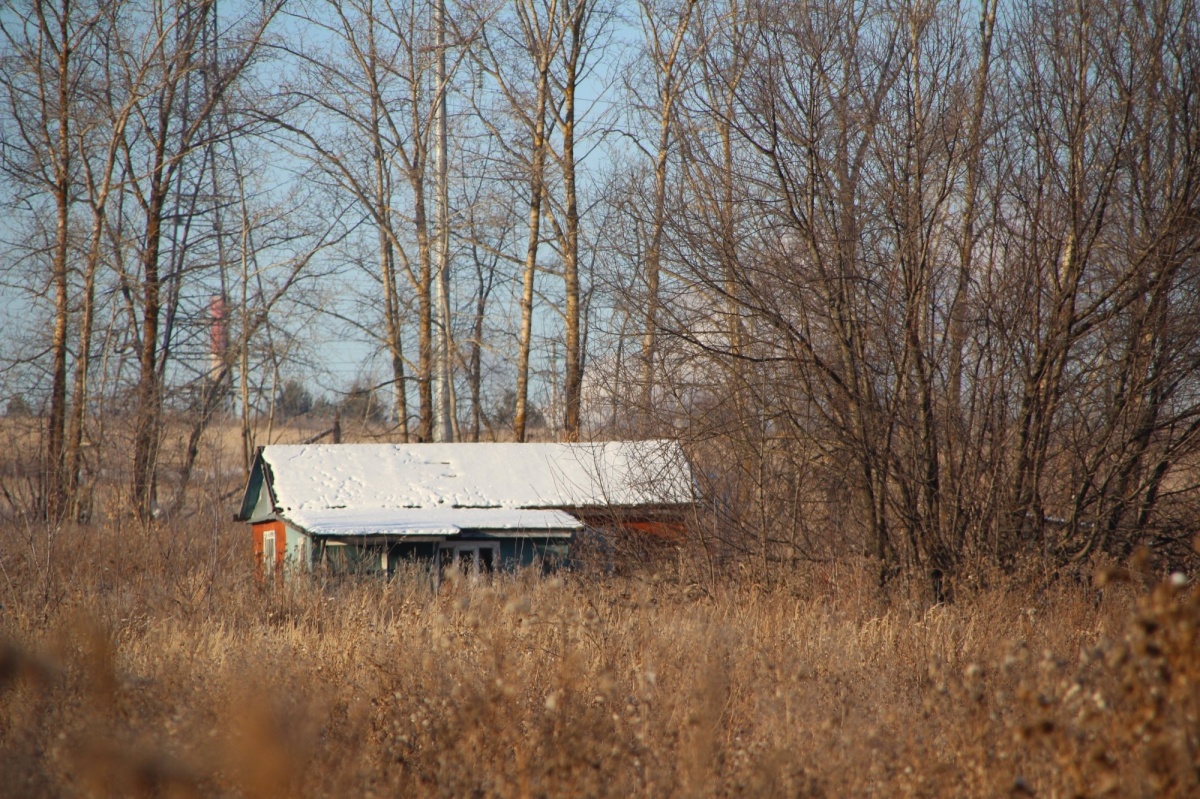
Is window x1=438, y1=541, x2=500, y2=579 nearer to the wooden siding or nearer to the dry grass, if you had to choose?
the wooden siding

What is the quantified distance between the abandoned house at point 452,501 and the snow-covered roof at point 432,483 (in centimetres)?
2

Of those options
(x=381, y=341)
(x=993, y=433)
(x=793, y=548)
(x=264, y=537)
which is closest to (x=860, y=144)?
(x=993, y=433)

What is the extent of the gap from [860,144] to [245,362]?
19.5 meters

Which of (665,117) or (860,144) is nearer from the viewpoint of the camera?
(860,144)

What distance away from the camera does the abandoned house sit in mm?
11984

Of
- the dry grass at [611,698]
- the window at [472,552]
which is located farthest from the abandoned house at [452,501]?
the dry grass at [611,698]

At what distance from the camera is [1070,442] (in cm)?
927

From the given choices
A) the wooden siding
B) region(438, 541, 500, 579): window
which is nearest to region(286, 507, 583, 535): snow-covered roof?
region(438, 541, 500, 579): window

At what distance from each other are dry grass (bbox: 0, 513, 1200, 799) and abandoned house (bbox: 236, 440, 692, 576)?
3.25 meters

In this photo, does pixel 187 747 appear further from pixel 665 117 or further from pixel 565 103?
pixel 565 103

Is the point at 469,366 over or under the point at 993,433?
over

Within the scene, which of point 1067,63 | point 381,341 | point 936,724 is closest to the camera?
point 936,724

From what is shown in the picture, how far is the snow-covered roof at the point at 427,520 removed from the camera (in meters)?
13.6

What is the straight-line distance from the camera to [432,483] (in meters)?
16.6
